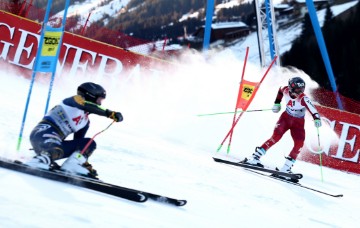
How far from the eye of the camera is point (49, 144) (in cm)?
455

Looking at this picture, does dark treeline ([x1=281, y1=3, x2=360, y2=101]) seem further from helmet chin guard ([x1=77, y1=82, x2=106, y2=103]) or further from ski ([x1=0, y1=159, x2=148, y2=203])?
ski ([x1=0, y1=159, x2=148, y2=203])

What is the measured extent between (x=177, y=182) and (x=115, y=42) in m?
8.33

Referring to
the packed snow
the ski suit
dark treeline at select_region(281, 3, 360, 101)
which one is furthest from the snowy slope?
dark treeline at select_region(281, 3, 360, 101)

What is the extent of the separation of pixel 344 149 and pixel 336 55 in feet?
94.7

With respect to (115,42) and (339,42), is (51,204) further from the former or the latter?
(339,42)

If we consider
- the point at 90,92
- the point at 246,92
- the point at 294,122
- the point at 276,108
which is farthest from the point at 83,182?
the point at 246,92

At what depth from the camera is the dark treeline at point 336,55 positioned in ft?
113

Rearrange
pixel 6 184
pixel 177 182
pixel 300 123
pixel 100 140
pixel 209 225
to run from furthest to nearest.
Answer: pixel 300 123 < pixel 100 140 < pixel 177 182 < pixel 209 225 < pixel 6 184

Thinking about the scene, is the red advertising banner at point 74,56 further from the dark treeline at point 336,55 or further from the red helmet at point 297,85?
the dark treeline at point 336,55

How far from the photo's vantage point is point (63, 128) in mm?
4723

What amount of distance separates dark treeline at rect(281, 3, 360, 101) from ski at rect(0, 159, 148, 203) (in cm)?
2966

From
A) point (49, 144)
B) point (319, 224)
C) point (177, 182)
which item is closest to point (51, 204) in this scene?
point (49, 144)

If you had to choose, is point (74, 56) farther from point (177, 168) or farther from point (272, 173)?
point (177, 168)

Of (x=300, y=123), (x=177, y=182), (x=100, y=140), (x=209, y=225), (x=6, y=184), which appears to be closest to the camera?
(x=6, y=184)
